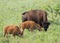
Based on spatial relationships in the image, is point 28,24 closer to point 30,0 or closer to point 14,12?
point 14,12

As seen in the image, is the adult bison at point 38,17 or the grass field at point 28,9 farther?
the adult bison at point 38,17

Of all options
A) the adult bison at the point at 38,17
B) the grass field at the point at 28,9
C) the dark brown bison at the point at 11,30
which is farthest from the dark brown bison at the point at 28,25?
the adult bison at the point at 38,17

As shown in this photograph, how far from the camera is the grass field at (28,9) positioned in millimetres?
9367

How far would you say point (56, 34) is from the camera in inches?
394

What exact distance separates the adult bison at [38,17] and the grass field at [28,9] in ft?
0.80

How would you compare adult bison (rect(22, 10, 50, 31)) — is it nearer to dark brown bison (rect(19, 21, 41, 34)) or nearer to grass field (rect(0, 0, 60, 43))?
grass field (rect(0, 0, 60, 43))

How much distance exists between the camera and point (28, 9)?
1288 centimetres

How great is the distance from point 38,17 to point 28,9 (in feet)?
7.17

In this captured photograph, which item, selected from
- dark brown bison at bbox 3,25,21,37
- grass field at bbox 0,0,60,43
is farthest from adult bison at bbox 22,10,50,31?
dark brown bison at bbox 3,25,21,37

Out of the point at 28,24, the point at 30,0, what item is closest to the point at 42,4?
the point at 30,0

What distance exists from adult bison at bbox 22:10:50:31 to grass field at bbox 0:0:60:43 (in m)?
0.24

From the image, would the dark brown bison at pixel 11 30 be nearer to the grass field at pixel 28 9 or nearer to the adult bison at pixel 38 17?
the grass field at pixel 28 9

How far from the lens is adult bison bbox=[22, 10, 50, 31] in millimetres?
10539

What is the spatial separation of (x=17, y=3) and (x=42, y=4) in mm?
1130
